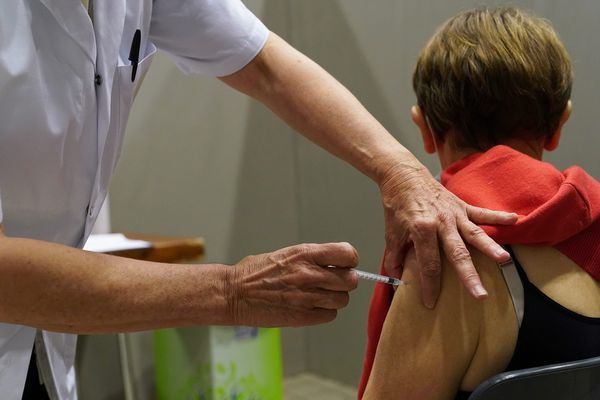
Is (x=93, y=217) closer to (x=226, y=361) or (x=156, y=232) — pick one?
→ (x=226, y=361)

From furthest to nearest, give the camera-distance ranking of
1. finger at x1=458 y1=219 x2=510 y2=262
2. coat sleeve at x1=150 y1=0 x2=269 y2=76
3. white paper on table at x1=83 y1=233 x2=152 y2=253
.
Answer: white paper on table at x1=83 y1=233 x2=152 y2=253 < coat sleeve at x1=150 y1=0 x2=269 y2=76 < finger at x1=458 y1=219 x2=510 y2=262

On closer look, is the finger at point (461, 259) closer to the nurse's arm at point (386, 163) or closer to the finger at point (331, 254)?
the nurse's arm at point (386, 163)

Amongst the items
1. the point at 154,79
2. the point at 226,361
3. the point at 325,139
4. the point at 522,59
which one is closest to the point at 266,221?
the point at 154,79

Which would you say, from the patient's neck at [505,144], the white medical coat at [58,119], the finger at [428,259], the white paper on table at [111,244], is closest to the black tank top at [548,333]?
the finger at [428,259]

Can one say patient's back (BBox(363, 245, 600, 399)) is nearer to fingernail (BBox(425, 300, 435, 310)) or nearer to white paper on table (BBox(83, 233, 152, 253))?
fingernail (BBox(425, 300, 435, 310))

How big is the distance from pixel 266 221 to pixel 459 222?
247cm

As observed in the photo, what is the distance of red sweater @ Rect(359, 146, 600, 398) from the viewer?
1016mm

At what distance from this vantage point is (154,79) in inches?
122

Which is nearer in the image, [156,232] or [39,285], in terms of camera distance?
[39,285]

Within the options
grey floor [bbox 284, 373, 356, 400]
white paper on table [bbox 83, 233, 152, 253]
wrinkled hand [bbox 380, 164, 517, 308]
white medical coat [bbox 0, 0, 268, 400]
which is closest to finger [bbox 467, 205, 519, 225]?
wrinkled hand [bbox 380, 164, 517, 308]

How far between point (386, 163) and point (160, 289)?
1.77 feet

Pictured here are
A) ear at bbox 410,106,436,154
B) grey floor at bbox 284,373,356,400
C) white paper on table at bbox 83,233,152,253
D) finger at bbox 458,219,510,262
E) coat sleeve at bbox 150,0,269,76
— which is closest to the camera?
finger at bbox 458,219,510,262

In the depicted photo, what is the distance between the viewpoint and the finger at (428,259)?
40.3 inches

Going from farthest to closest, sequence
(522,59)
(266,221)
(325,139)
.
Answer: (266,221), (325,139), (522,59)
